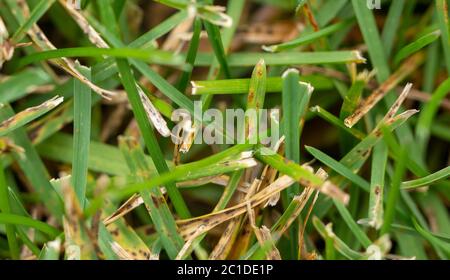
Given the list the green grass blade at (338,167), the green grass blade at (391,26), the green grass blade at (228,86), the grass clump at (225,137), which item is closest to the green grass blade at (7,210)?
the grass clump at (225,137)

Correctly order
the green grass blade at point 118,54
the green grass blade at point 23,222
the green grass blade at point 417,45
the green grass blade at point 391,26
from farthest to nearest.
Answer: the green grass blade at point 391,26 < the green grass blade at point 417,45 < the green grass blade at point 23,222 < the green grass blade at point 118,54

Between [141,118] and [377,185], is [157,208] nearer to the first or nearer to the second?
[141,118]

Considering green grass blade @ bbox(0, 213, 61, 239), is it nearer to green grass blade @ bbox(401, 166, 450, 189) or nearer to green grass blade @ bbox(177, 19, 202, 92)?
green grass blade @ bbox(177, 19, 202, 92)

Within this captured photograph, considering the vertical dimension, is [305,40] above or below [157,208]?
above

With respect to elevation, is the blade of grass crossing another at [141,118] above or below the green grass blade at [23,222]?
above

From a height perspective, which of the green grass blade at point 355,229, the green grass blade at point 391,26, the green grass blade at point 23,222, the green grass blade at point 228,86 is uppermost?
the green grass blade at point 391,26

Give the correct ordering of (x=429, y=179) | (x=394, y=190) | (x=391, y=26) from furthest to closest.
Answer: (x=391, y=26) < (x=429, y=179) < (x=394, y=190)

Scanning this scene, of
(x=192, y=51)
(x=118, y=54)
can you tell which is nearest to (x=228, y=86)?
(x=192, y=51)

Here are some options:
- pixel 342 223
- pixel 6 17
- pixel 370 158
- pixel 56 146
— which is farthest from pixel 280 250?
pixel 6 17

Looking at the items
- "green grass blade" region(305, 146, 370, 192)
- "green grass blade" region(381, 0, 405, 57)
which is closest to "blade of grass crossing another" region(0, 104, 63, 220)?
"green grass blade" region(305, 146, 370, 192)

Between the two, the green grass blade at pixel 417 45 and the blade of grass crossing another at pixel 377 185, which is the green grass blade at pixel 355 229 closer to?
the blade of grass crossing another at pixel 377 185
